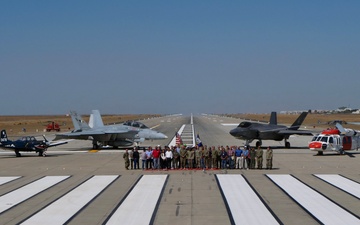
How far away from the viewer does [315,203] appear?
15.0 metres

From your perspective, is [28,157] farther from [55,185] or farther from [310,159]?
[310,159]

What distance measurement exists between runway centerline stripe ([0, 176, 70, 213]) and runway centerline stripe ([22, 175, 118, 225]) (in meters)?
1.36

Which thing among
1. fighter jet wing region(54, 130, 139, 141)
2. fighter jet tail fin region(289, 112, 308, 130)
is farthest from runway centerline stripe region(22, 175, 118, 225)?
fighter jet tail fin region(289, 112, 308, 130)

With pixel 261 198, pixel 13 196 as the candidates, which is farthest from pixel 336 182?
pixel 13 196

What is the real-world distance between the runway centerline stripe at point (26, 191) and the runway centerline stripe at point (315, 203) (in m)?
9.68

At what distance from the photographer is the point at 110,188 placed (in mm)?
18047

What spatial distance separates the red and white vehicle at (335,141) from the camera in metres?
30.0

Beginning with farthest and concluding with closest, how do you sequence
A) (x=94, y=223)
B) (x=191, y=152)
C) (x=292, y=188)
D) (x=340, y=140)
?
(x=340, y=140), (x=191, y=152), (x=292, y=188), (x=94, y=223)

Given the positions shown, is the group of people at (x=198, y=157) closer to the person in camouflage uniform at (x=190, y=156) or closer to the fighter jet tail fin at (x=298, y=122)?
the person in camouflage uniform at (x=190, y=156)

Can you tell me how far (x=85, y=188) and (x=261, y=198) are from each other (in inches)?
280

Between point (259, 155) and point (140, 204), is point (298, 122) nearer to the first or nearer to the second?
point (259, 155)

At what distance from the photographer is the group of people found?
23.3 m

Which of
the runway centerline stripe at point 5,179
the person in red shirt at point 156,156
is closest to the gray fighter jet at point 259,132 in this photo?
the person in red shirt at point 156,156

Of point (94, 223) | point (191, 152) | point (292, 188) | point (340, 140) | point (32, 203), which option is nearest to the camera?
point (94, 223)
